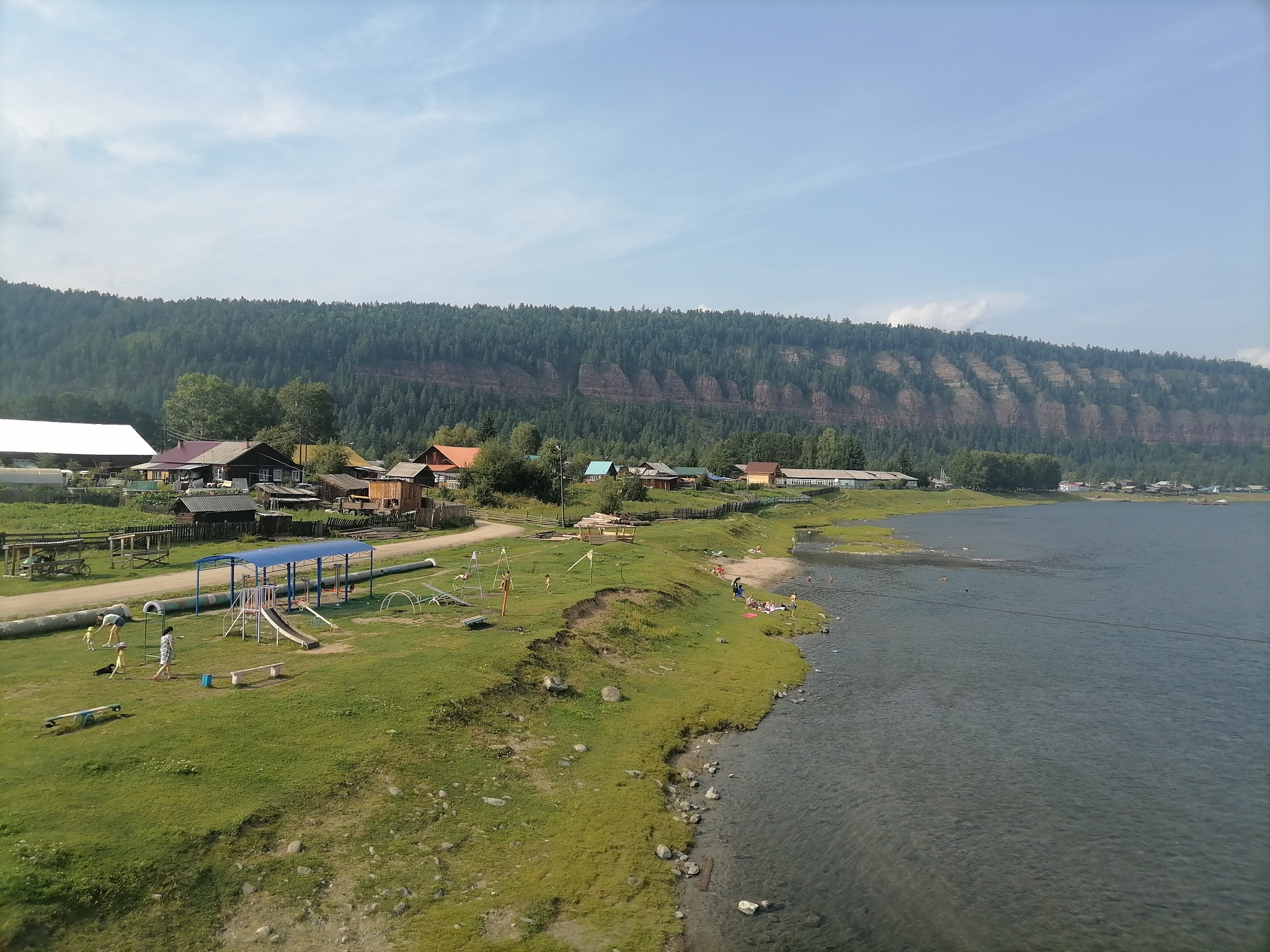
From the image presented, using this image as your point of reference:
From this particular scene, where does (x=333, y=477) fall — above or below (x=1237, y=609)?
above

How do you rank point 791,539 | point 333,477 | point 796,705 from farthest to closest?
Answer: 1. point 791,539
2. point 333,477
3. point 796,705

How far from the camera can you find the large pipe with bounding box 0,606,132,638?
27062 millimetres

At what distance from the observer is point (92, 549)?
4619 centimetres

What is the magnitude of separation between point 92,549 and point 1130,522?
155 meters

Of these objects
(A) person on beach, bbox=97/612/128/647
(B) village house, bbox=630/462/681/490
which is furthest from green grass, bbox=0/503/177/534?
(B) village house, bbox=630/462/681/490

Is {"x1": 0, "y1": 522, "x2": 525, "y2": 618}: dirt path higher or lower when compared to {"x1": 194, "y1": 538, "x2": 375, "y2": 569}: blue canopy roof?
lower

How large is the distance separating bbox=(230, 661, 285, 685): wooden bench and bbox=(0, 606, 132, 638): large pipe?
29.9ft

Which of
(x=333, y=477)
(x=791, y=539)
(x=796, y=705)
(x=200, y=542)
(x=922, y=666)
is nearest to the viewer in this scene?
(x=796, y=705)

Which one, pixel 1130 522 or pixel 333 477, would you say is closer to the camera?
pixel 333 477

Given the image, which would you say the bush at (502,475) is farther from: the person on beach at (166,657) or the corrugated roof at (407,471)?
the person on beach at (166,657)

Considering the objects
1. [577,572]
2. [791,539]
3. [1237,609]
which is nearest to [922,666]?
[577,572]

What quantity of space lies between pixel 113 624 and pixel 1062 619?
52882mm

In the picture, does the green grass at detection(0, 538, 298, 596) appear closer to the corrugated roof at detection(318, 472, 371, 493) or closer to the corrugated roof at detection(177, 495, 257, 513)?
the corrugated roof at detection(177, 495, 257, 513)

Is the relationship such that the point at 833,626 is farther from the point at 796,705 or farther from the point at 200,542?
the point at 200,542
